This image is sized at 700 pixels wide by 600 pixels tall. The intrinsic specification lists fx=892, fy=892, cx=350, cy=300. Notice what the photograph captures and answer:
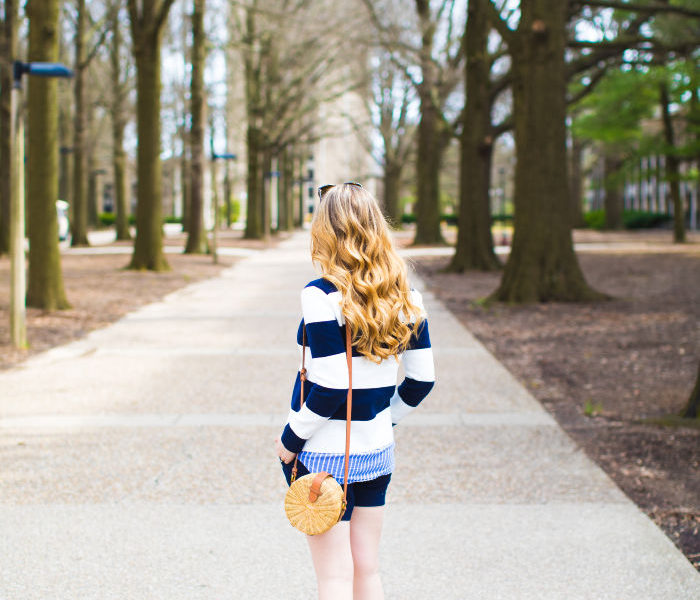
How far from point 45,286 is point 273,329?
3.33m

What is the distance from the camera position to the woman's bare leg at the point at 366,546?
9.02ft

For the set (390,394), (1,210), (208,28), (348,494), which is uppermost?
(208,28)

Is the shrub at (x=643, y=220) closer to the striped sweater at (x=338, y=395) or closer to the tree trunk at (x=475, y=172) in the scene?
the tree trunk at (x=475, y=172)

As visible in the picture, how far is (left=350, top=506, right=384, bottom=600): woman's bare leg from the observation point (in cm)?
275

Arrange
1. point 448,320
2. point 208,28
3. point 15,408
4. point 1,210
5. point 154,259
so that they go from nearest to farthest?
1. point 15,408
2. point 448,320
3. point 154,259
4. point 1,210
5. point 208,28

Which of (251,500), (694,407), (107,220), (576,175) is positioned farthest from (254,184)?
(251,500)

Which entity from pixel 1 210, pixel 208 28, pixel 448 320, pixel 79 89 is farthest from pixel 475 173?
pixel 208 28

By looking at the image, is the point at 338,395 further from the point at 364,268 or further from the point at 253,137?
the point at 253,137

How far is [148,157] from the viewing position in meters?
19.9

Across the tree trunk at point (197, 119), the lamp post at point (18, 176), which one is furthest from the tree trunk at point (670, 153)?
the lamp post at point (18, 176)

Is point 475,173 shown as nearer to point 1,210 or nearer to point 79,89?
point 1,210

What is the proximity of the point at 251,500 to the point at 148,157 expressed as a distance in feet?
53.1

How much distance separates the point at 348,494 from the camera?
2.69 m

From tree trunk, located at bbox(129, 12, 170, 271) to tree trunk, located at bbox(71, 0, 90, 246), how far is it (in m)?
8.83
